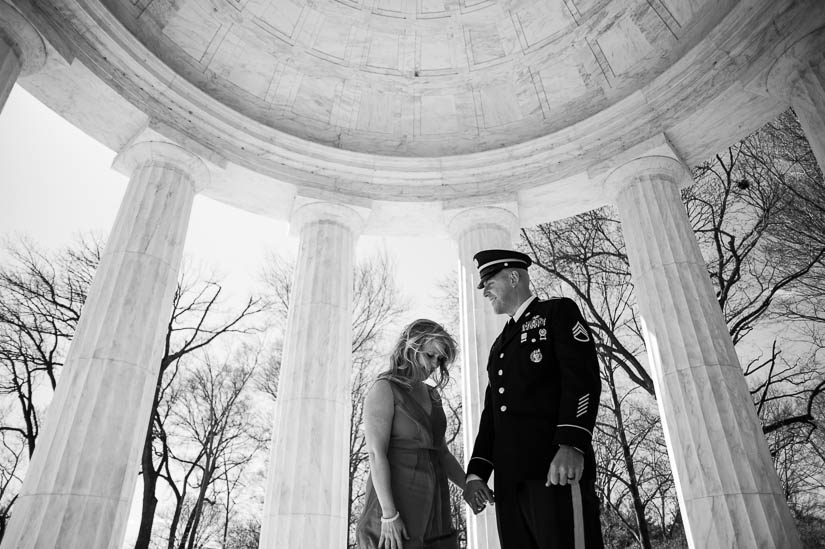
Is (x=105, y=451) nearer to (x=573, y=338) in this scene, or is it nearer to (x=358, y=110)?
(x=573, y=338)

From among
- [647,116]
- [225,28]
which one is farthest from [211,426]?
[647,116]

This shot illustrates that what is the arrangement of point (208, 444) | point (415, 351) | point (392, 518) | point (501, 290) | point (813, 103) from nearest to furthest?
point (392, 518) < point (415, 351) < point (501, 290) < point (813, 103) < point (208, 444)

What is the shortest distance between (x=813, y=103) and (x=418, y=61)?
103 feet

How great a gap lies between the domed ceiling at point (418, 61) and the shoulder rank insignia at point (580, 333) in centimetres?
3708

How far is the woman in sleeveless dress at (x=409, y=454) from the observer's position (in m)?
13.5

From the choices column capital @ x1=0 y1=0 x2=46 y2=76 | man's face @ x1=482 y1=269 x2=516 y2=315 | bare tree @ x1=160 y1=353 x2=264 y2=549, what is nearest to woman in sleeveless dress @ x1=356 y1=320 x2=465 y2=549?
man's face @ x1=482 y1=269 x2=516 y2=315

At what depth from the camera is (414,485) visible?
14.0m

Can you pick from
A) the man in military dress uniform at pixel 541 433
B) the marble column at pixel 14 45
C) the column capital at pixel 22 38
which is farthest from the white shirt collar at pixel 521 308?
the column capital at pixel 22 38

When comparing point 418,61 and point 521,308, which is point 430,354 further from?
point 418,61

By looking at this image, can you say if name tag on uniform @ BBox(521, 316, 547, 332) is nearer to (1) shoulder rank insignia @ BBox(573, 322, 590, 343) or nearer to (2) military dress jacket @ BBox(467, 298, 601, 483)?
(2) military dress jacket @ BBox(467, 298, 601, 483)

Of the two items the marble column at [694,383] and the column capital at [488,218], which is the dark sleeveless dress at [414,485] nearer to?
the marble column at [694,383]

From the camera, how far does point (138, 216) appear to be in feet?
120

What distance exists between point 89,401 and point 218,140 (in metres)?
22.2

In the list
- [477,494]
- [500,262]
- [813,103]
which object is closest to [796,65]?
[813,103]
